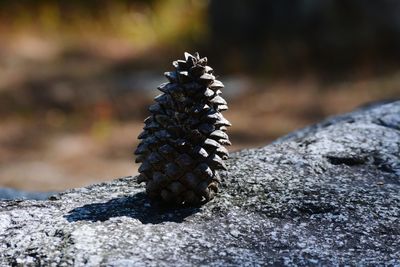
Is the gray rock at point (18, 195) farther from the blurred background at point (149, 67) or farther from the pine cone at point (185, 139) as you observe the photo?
the blurred background at point (149, 67)

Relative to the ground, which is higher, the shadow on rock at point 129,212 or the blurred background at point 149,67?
the blurred background at point 149,67

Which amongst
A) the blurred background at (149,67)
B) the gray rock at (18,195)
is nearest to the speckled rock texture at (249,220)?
the gray rock at (18,195)

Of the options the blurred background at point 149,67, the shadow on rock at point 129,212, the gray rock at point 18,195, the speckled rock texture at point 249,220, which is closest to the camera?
the speckled rock texture at point 249,220

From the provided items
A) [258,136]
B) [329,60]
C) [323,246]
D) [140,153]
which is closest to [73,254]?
[140,153]

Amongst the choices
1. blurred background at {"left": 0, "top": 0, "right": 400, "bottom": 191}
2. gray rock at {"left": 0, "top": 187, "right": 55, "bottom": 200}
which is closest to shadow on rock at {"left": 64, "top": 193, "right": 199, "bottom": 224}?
gray rock at {"left": 0, "top": 187, "right": 55, "bottom": 200}

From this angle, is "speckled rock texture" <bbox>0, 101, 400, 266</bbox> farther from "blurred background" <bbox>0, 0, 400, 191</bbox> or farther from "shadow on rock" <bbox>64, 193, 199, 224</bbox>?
"blurred background" <bbox>0, 0, 400, 191</bbox>

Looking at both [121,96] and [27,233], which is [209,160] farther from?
[121,96]
